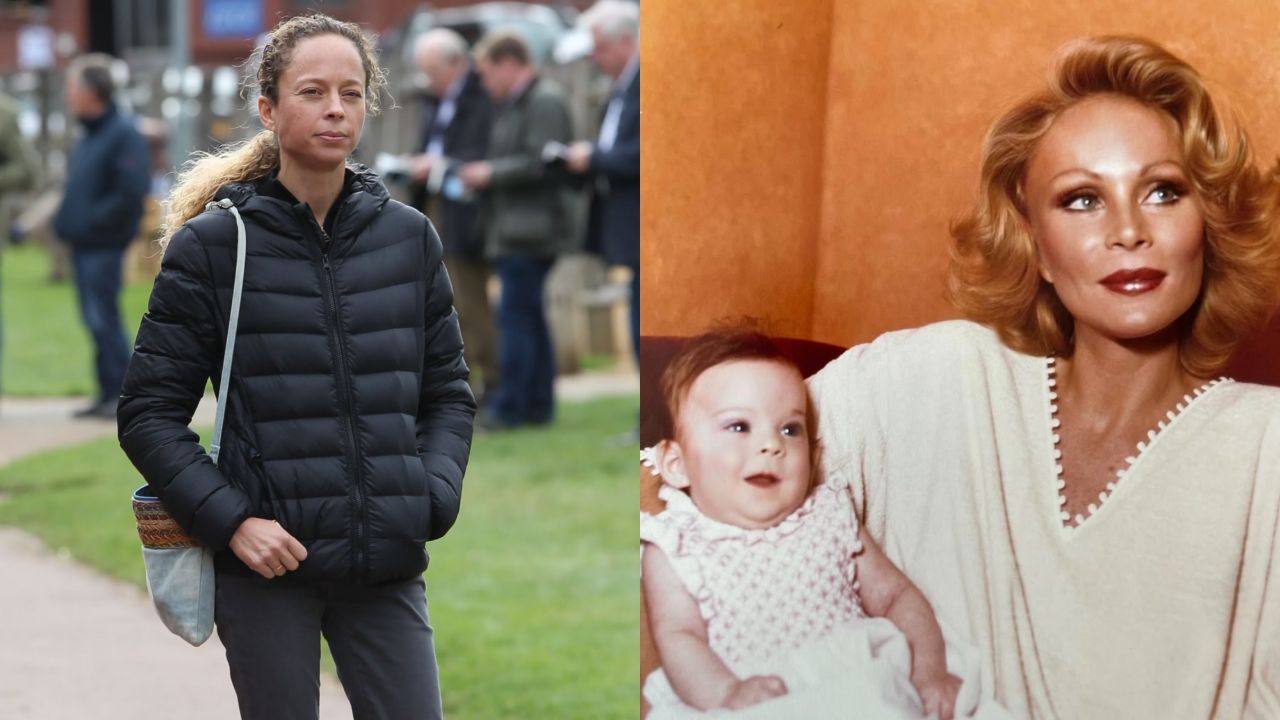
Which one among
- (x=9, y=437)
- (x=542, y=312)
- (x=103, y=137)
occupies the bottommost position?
(x=9, y=437)

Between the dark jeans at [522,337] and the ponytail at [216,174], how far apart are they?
667cm

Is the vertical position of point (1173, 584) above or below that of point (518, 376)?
above

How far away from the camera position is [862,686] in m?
3.64

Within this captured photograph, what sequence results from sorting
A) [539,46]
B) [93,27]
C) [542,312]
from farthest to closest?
1. [93,27]
2. [539,46]
3. [542,312]

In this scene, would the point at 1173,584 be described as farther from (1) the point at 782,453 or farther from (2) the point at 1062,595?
(1) the point at 782,453

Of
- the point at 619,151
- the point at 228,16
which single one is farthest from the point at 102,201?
the point at 228,16

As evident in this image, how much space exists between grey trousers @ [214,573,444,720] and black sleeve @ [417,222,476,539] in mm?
178

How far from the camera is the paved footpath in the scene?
568cm

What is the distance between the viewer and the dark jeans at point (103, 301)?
1126cm

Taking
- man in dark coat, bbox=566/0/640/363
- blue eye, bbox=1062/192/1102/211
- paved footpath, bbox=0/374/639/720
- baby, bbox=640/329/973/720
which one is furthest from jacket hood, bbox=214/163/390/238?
man in dark coat, bbox=566/0/640/363

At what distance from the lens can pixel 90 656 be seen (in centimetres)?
627

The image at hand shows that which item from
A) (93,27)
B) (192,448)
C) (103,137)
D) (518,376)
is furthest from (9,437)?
(93,27)

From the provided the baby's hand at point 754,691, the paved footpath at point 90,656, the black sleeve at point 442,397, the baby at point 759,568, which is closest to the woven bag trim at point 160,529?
the black sleeve at point 442,397

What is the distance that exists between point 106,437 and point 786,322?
8021mm
